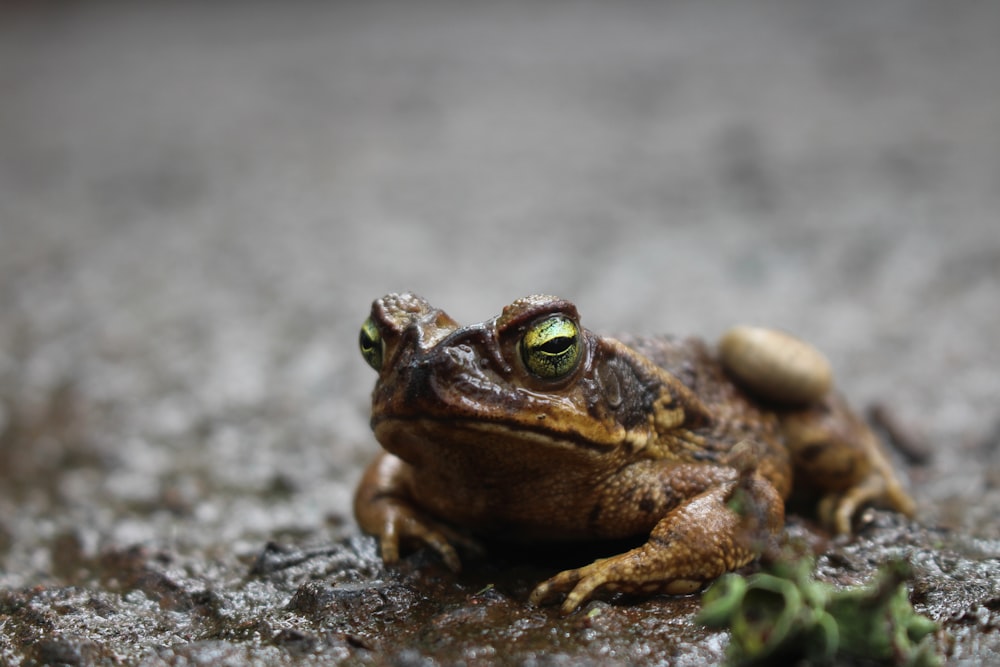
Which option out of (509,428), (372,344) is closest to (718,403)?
(509,428)

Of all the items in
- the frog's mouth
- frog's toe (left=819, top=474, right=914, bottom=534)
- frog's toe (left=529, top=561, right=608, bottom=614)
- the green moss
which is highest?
the frog's mouth

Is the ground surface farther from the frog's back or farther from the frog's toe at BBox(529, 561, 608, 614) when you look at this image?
the frog's back

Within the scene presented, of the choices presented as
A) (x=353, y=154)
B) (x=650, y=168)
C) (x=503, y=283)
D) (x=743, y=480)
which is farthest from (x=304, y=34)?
(x=743, y=480)

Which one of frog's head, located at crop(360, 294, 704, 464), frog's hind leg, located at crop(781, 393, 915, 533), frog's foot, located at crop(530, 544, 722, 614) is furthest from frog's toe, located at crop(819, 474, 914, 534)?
frog's head, located at crop(360, 294, 704, 464)

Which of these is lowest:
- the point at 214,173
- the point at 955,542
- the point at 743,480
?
the point at 955,542

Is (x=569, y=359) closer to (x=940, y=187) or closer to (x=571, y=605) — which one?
(x=571, y=605)

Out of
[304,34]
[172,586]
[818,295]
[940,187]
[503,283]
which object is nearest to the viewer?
[172,586]

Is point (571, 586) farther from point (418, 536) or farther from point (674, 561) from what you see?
point (418, 536)
